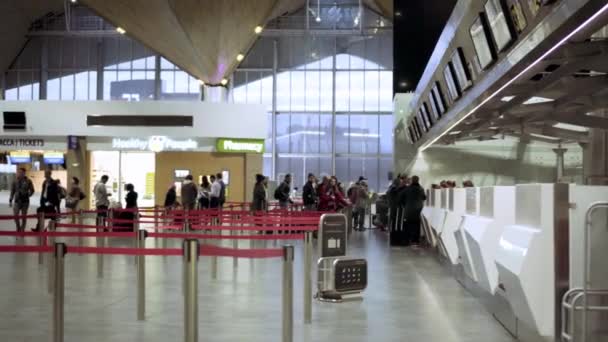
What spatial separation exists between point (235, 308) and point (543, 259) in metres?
3.75

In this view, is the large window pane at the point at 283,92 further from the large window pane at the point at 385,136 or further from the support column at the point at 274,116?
the large window pane at the point at 385,136

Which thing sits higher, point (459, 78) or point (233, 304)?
point (459, 78)

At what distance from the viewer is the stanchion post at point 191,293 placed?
542 cm

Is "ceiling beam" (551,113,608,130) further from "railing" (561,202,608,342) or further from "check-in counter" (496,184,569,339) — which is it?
"railing" (561,202,608,342)

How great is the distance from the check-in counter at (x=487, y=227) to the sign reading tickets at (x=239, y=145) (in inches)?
763

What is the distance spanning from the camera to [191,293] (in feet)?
18.1

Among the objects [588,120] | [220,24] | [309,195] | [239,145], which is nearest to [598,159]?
[588,120]

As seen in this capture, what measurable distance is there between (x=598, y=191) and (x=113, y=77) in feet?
141

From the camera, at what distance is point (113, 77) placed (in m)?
45.4

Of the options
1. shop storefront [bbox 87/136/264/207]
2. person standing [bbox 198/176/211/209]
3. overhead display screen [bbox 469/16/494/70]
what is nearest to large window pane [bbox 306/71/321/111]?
shop storefront [bbox 87/136/264/207]

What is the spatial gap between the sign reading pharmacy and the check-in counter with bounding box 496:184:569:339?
22.8m

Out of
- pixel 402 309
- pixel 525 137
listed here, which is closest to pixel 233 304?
pixel 402 309

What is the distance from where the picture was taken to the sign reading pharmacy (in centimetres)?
2752

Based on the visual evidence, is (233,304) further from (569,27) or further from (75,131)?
(75,131)
